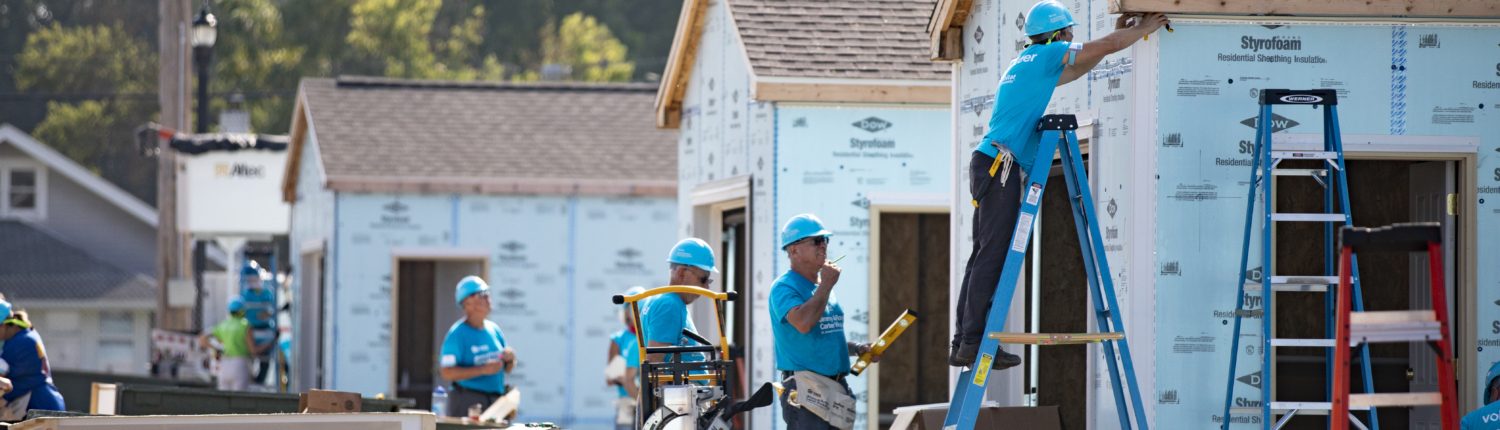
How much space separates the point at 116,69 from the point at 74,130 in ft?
6.28

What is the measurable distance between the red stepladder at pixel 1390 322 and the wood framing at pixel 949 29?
4.66 m

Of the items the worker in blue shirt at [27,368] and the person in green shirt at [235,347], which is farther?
the person in green shirt at [235,347]

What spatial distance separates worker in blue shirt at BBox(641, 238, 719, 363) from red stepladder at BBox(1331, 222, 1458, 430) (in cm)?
364

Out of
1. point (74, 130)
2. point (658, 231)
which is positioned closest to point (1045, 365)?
point (658, 231)

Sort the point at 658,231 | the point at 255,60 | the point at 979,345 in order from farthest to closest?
the point at 255,60 < the point at 658,231 < the point at 979,345

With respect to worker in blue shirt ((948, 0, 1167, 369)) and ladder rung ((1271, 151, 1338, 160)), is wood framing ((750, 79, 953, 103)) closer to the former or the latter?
ladder rung ((1271, 151, 1338, 160))

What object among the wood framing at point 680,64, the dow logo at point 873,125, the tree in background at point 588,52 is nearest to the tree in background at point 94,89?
the tree in background at point 588,52

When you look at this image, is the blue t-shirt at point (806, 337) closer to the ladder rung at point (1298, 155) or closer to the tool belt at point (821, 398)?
the tool belt at point (821, 398)

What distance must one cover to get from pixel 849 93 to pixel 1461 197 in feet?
17.4

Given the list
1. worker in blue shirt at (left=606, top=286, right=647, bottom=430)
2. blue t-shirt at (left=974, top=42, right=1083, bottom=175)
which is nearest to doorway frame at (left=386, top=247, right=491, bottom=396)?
worker in blue shirt at (left=606, top=286, right=647, bottom=430)

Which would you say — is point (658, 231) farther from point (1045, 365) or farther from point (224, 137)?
point (1045, 365)

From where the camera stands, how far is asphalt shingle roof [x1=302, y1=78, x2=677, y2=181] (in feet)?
72.7

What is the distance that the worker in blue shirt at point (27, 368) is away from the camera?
1316cm

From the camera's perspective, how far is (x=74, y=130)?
160 ft
